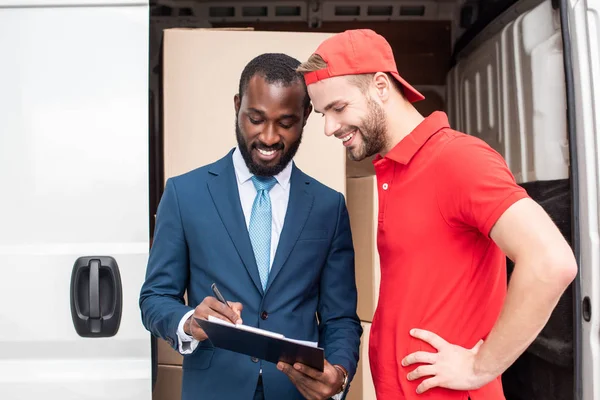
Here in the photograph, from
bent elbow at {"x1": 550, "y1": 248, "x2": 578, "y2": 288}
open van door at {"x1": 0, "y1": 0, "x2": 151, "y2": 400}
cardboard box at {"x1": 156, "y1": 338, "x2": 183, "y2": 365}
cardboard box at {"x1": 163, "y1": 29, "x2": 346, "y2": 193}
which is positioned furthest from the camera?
cardboard box at {"x1": 156, "y1": 338, "x2": 183, "y2": 365}

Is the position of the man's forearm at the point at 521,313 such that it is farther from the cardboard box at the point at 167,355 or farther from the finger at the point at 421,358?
the cardboard box at the point at 167,355

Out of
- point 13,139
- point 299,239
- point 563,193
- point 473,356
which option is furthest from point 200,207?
point 563,193

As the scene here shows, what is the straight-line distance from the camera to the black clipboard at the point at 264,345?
1.19m

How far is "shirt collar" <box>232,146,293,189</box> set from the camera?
1.65m

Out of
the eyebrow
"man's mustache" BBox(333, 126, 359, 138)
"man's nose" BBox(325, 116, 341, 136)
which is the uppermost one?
the eyebrow

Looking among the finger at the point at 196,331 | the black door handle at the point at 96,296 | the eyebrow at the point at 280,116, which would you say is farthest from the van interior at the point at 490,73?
the eyebrow at the point at 280,116

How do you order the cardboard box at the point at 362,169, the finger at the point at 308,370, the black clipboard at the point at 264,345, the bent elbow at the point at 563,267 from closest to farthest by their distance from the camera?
the bent elbow at the point at 563,267, the black clipboard at the point at 264,345, the finger at the point at 308,370, the cardboard box at the point at 362,169

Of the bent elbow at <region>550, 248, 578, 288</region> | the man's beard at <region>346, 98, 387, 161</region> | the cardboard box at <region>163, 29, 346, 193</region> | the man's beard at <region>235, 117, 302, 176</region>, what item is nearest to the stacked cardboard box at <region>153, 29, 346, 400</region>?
the cardboard box at <region>163, 29, 346, 193</region>

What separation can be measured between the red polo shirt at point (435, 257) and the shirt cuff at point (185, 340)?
45 cm

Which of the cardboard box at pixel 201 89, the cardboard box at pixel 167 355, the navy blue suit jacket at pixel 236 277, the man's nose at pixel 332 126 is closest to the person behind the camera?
the man's nose at pixel 332 126

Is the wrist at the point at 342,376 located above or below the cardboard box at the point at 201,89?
below

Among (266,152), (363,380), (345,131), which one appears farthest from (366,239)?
(345,131)

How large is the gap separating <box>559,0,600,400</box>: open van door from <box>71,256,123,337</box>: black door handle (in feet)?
3.91

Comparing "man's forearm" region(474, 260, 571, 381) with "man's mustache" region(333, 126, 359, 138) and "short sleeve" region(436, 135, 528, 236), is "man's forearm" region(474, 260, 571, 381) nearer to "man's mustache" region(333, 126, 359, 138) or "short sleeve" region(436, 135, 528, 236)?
"short sleeve" region(436, 135, 528, 236)
